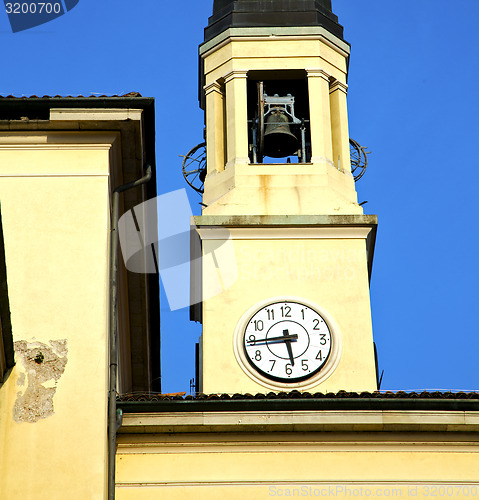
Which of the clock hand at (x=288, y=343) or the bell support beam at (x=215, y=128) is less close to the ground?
the bell support beam at (x=215, y=128)

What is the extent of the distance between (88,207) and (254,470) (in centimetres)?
409

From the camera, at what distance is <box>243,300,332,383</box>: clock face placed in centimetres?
2248

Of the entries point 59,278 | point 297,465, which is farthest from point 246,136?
point 297,465

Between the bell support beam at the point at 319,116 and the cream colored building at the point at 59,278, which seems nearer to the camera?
the cream colored building at the point at 59,278

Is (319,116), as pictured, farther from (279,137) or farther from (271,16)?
(271,16)

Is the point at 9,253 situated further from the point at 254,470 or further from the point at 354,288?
the point at 354,288

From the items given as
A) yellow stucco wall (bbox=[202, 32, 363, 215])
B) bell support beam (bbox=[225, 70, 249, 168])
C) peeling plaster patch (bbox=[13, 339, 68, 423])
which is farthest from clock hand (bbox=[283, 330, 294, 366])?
peeling plaster patch (bbox=[13, 339, 68, 423])

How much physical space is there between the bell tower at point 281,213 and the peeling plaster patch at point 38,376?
571cm

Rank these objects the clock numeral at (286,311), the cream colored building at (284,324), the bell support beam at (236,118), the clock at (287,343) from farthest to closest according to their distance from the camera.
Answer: the bell support beam at (236,118) → the clock numeral at (286,311) → the clock at (287,343) → the cream colored building at (284,324)

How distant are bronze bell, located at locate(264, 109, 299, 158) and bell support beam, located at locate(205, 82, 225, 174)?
0.91 meters

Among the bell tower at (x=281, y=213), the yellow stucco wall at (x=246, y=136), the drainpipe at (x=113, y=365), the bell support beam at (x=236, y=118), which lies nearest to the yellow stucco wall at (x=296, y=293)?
the bell tower at (x=281, y=213)

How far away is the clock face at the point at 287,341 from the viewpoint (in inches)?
885

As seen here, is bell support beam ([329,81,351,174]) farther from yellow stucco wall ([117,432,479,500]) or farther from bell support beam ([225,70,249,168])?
yellow stucco wall ([117,432,479,500])

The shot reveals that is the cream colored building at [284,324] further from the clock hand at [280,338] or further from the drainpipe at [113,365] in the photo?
the drainpipe at [113,365]
